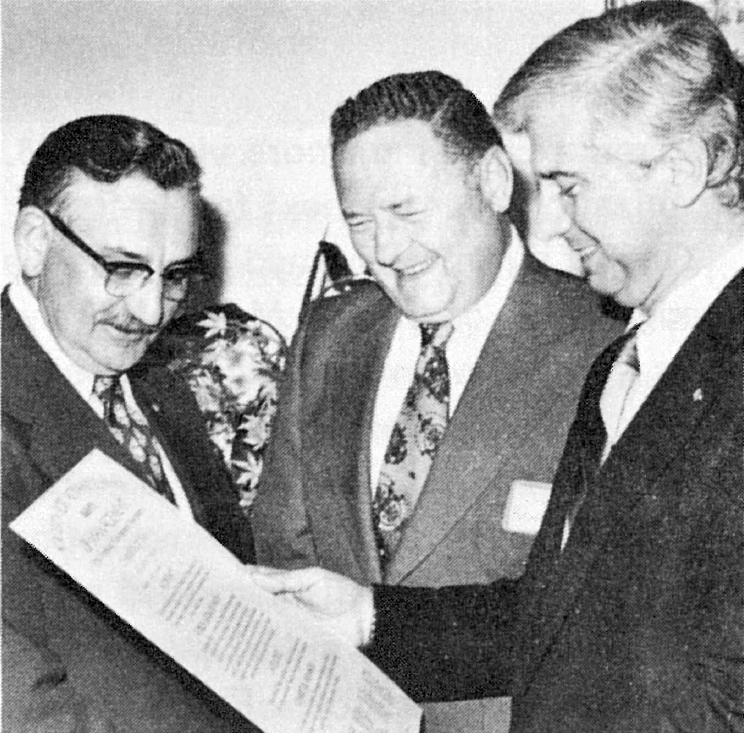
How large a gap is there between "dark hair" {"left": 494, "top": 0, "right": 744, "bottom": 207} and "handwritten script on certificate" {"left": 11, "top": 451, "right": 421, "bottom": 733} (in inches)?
33.0

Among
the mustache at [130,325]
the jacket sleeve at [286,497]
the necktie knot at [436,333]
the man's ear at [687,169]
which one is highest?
the man's ear at [687,169]

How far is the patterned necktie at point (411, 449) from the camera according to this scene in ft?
4.96

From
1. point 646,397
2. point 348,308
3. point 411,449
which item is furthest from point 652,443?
point 348,308

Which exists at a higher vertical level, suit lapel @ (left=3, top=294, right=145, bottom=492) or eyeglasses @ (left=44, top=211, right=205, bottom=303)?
eyeglasses @ (left=44, top=211, right=205, bottom=303)

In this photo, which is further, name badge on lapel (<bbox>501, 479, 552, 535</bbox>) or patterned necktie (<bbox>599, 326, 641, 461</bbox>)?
name badge on lapel (<bbox>501, 479, 552, 535</bbox>)

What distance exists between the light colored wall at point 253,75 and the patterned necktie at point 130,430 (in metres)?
0.52

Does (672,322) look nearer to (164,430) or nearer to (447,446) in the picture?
(447,446)

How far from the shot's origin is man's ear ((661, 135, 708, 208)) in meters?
1.07

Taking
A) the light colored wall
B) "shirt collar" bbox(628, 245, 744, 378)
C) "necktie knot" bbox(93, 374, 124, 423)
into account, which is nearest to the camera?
"shirt collar" bbox(628, 245, 744, 378)

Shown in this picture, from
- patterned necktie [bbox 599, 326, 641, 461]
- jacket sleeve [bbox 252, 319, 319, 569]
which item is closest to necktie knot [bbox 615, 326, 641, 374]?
patterned necktie [bbox 599, 326, 641, 461]

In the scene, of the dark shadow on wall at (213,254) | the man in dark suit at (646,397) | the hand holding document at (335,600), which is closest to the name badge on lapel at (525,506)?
the man in dark suit at (646,397)

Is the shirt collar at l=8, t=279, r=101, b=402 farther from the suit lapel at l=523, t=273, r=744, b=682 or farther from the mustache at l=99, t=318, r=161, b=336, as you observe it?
the suit lapel at l=523, t=273, r=744, b=682

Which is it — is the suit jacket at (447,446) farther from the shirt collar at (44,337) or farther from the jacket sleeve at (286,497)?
the shirt collar at (44,337)

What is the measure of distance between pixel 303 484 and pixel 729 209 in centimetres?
91
